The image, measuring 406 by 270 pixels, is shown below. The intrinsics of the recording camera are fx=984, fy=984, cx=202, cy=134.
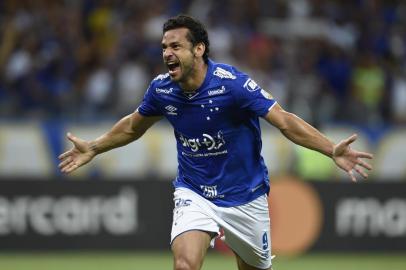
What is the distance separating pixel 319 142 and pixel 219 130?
2.72 feet

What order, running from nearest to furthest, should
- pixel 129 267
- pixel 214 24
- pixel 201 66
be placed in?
1. pixel 201 66
2. pixel 129 267
3. pixel 214 24

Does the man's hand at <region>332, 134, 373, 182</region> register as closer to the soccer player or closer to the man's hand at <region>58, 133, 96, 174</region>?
the soccer player

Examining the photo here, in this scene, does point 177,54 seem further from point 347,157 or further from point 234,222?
point 347,157

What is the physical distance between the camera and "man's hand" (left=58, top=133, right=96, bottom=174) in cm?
827

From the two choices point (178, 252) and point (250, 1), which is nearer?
point (178, 252)

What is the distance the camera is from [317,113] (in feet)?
52.4

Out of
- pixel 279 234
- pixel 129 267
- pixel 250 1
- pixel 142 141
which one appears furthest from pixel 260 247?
pixel 250 1

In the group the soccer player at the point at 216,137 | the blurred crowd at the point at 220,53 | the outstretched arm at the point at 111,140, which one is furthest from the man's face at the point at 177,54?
the blurred crowd at the point at 220,53

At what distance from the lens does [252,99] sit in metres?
7.72

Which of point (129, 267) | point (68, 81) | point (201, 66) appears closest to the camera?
point (201, 66)

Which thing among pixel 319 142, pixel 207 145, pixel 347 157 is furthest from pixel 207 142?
pixel 347 157

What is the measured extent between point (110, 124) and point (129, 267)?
304 centimetres

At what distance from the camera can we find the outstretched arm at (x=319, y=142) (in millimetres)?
7352

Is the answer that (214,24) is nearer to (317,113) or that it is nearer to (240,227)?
(317,113)
